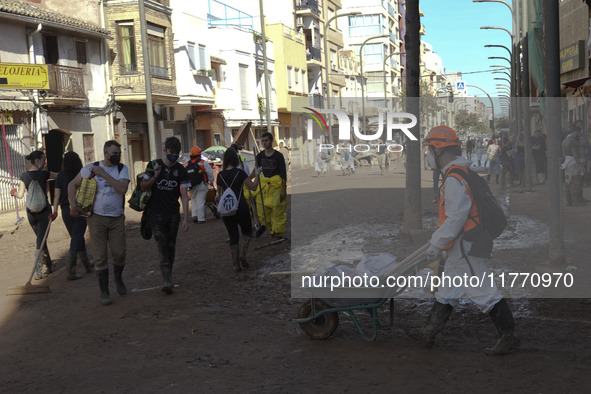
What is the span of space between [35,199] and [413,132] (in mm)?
5006

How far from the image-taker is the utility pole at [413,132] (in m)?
9.27

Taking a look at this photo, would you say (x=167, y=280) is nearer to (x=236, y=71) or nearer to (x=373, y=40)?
(x=236, y=71)

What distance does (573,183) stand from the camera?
1401 centimetres

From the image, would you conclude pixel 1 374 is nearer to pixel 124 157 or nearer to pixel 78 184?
pixel 78 184

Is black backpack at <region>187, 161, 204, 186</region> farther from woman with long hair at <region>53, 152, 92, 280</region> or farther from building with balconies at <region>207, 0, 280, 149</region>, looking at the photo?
building with balconies at <region>207, 0, 280, 149</region>

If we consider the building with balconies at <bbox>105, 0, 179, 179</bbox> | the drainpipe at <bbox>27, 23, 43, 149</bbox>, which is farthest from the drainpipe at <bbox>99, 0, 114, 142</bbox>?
the drainpipe at <bbox>27, 23, 43, 149</bbox>

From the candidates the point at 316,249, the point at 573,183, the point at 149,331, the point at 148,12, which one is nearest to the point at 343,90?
the point at 148,12

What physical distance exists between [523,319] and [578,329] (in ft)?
1.78

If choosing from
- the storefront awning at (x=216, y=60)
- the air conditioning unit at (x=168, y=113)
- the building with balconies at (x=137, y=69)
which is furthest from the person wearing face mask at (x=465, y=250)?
the storefront awning at (x=216, y=60)

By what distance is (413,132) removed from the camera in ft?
29.0

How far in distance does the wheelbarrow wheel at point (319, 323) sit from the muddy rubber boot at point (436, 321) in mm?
795

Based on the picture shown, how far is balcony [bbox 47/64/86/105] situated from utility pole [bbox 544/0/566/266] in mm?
18540

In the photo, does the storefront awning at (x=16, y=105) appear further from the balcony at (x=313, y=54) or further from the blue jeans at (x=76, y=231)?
the balcony at (x=313, y=54)

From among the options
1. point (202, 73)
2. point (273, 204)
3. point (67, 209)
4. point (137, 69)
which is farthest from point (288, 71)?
point (67, 209)
